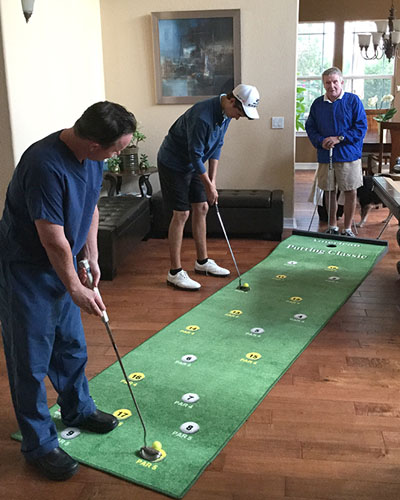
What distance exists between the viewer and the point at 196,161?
3.76 meters

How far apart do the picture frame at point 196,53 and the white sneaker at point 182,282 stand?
2.21 m

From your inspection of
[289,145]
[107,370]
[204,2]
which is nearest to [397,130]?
[289,145]

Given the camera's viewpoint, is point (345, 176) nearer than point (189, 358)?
No

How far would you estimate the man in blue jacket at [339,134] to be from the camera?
16.5 feet

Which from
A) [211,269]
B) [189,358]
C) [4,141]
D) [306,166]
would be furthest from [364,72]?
[189,358]

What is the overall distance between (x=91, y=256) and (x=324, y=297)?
2122mm

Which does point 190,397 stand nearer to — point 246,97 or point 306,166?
point 246,97

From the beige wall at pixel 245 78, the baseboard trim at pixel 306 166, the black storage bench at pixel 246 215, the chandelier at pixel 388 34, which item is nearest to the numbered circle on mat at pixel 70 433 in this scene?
the black storage bench at pixel 246 215

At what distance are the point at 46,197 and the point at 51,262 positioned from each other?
9.2 inches

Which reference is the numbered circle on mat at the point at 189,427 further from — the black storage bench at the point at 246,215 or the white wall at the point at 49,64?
the black storage bench at the point at 246,215

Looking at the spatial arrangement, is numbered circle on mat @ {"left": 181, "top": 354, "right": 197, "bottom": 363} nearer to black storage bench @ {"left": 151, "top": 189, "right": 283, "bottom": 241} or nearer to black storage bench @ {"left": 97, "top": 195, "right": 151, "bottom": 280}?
black storage bench @ {"left": 97, "top": 195, "right": 151, "bottom": 280}

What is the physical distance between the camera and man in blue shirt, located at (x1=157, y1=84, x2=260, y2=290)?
146 inches

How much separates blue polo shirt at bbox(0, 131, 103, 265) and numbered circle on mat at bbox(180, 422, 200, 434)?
36.1 inches

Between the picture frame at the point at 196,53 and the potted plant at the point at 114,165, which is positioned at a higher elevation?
the picture frame at the point at 196,53
